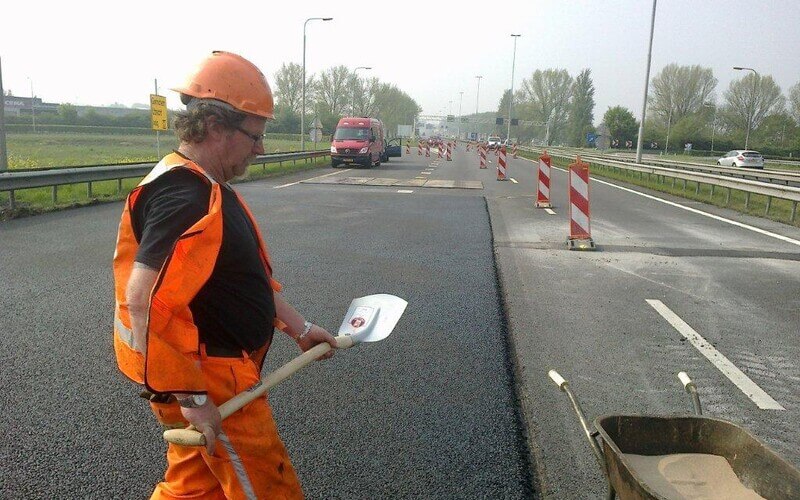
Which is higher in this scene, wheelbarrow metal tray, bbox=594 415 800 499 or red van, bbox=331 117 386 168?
red van, bbox=331 117 386 168

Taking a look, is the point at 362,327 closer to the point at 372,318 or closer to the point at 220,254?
the point at 372,318

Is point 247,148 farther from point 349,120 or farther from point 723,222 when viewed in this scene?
point 349,120

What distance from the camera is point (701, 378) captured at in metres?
4.29

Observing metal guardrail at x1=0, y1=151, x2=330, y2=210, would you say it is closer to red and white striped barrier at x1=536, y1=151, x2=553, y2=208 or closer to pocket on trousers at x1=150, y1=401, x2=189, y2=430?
red and white striped barrier at x1=536, y1=151, x2=553, y2=208

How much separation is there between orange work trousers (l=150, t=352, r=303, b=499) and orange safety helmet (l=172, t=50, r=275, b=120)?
777 millimetres

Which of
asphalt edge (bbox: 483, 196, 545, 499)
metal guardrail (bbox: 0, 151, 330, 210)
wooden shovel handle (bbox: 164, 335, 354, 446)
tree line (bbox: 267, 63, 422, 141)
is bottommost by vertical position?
asphalt edge (bbox: 483, 196, 545, 499)

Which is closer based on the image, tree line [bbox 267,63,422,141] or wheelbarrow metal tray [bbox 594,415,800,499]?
wheelbarrow metal tray [bbox 594,415,800,499]

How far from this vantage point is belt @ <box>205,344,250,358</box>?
6.25 ft

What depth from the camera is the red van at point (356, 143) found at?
29938 mm

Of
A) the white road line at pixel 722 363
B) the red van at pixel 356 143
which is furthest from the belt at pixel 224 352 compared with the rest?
the red van at pixel 356 143

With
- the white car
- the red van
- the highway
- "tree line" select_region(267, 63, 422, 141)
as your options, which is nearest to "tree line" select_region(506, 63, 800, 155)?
the white car

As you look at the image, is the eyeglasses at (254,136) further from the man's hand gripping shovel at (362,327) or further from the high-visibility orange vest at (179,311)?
the man's hand gripping shovel at (362,327)

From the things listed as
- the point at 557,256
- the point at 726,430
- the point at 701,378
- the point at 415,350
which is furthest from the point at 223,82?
the point at 557,256

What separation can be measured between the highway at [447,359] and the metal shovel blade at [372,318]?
0.87m
